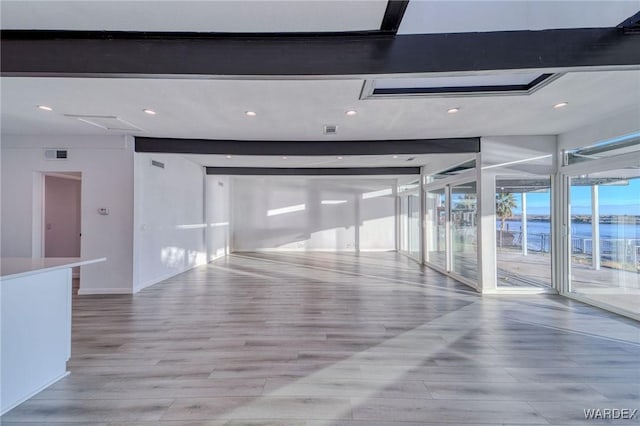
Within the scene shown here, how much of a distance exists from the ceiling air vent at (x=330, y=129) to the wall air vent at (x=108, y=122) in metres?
2.89

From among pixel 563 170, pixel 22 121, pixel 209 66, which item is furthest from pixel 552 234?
pixel 22 121

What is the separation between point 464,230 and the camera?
6250mm

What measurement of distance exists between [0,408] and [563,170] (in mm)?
7220

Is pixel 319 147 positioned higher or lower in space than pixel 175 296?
higher

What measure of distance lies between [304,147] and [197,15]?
3.50 meters

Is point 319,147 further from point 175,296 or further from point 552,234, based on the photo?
point 552,234

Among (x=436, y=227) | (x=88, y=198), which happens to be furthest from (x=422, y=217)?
(x=88, y=198)

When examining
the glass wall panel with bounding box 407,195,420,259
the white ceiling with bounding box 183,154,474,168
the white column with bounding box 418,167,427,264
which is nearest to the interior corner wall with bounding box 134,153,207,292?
the white ceiling with bounding box 183,154,474,168

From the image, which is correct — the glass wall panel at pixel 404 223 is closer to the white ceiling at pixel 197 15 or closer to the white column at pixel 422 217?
the white column at pixel 422 217

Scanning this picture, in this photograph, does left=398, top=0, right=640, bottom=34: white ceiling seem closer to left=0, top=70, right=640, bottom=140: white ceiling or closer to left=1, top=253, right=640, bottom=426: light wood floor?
left=0, top=70, right=640, bottom=140: white ceiling

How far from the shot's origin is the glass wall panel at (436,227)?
7148 millimetres

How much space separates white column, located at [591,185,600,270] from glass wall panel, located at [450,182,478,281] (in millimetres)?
1602

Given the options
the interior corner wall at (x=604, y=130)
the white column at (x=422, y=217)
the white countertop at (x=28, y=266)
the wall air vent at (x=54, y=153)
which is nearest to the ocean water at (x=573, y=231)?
the interior corner wall at (x=604, y=130)

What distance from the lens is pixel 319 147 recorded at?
5.53m
